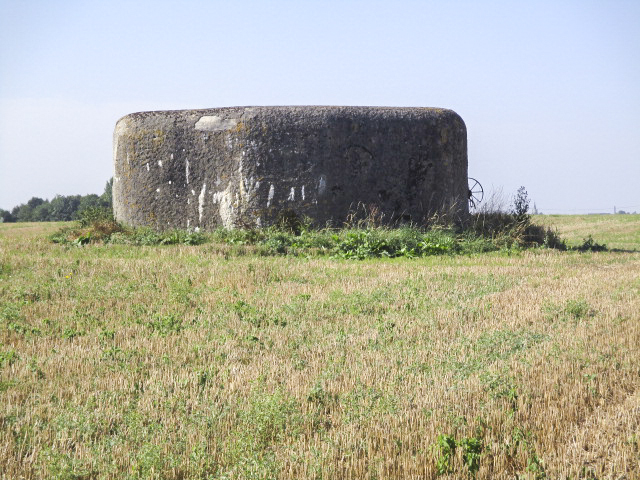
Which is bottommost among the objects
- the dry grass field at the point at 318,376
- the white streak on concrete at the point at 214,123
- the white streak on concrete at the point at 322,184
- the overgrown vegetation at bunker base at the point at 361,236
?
the dry grass field at the point at 318,376

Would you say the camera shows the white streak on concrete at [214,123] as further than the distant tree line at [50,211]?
No

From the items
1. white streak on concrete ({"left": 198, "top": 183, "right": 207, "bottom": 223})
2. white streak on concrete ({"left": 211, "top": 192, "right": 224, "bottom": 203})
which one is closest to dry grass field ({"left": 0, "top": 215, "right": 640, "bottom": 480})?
white streak on concrete ({"left": 211, "top": 192, "right": 224, "bottom": 203})

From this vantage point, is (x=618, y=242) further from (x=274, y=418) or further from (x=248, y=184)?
(x=274, y=418)

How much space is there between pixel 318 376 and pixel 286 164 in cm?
910

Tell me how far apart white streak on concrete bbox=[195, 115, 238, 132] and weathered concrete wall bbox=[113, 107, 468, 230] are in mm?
23

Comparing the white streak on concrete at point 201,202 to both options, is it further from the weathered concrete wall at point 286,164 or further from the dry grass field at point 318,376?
the dry grass field at point 318,376

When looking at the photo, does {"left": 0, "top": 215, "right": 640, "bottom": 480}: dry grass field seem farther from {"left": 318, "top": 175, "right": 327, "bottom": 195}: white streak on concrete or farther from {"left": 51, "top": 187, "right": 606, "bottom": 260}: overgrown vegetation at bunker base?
{"left": 318, "top": 175, "right": 327, "bottom": 195}: white streak on concrete

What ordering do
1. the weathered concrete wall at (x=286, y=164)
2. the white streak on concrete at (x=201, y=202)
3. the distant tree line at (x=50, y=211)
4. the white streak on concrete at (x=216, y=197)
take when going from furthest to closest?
the distant tree line at (x=50, y=211), the white streak on concrete at (x=201, y=202), the white streak on concrete at (x=216, y=197), the weathered concrete wall at (x=286, y=164)

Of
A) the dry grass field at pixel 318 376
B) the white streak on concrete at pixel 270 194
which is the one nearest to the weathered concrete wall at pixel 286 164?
the white streak on concrete at pixel 270 194

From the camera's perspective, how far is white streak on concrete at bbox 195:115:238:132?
46.3 ft

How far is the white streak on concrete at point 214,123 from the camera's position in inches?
555

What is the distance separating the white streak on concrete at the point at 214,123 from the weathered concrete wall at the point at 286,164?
0.08ft

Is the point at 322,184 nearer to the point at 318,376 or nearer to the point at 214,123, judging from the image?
the point at 214,123

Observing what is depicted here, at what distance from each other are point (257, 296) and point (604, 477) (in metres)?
5.56
